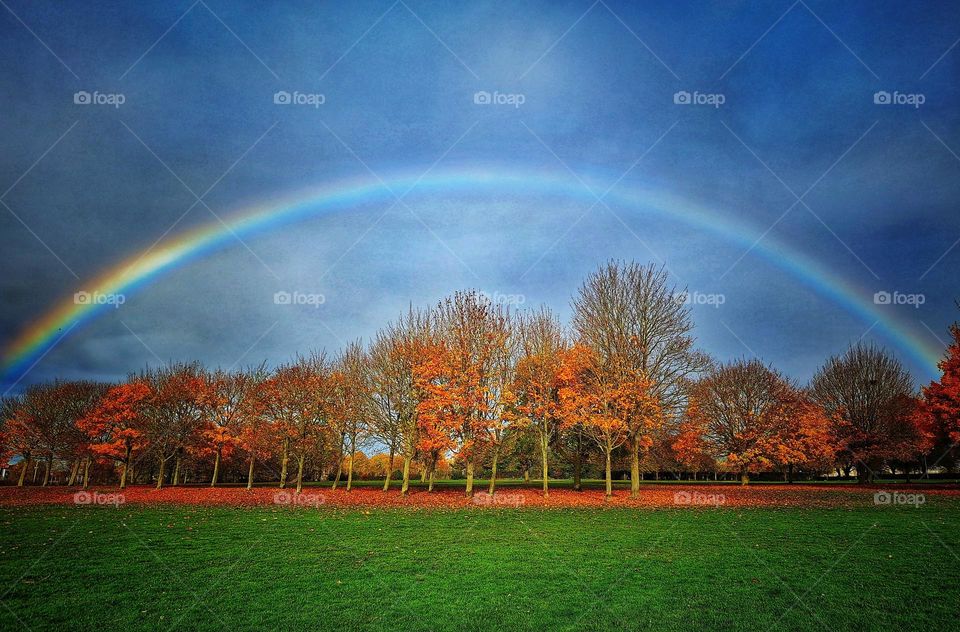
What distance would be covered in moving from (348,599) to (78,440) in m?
61.9

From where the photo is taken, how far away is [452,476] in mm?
100000

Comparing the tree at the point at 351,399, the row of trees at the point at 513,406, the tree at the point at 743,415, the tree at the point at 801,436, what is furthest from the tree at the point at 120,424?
the tree at the point at 801,436

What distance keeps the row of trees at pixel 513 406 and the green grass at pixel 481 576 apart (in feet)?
53.4

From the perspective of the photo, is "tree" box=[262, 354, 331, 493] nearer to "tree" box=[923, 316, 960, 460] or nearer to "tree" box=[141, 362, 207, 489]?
"tree" box=[141, 362, 207, 489]

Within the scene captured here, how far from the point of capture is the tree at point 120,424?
47875 millimetres

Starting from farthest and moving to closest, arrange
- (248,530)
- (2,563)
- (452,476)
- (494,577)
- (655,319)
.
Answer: (452,476) → (655,319) → (248,530) → (2,563) → (494,577)

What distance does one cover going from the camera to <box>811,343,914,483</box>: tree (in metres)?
54.1

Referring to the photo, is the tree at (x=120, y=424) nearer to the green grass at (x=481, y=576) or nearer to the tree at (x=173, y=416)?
the tree at (x=173, y=416)

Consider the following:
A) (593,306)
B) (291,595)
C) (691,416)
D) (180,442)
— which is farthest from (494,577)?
(180,442)

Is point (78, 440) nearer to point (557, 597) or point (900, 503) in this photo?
point (557, 597)

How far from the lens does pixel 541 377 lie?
36625 millimetres

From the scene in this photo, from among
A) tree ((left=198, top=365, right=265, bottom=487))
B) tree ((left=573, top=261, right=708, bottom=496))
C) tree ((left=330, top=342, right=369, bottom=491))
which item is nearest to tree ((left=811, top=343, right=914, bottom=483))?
tree ((left=573, top=261, right=708, bottom=496))

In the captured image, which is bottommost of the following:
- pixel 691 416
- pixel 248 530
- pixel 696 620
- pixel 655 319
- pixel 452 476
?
pixel 452 476

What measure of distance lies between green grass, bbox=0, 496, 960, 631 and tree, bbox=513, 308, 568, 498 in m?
17.0
